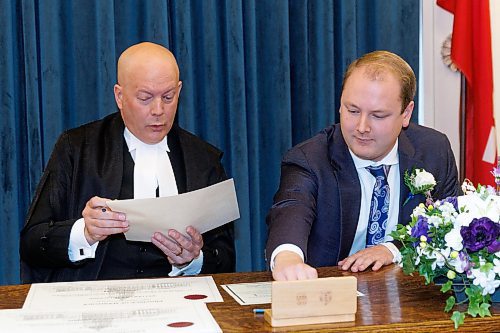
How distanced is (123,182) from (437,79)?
227 centimetres

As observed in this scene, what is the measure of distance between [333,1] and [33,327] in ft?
9.91

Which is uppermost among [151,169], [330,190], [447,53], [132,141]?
[447,53]

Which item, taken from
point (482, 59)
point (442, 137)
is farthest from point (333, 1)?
point (442, 137)

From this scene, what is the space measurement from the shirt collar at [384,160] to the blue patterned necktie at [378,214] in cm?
8

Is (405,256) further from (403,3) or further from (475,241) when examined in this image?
(403,3)

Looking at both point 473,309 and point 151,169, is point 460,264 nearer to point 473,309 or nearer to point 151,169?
point 473,309

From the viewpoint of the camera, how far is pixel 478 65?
14.6 ft

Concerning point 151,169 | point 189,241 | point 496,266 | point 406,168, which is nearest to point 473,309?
point 496,266

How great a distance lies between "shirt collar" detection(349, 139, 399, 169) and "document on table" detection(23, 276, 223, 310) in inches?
33.3

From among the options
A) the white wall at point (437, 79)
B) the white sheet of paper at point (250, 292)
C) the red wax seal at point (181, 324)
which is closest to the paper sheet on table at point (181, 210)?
the white sheet of paper at point (250, 292)

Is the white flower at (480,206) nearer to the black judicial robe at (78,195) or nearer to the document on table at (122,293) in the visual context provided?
the document on table at (122,293)

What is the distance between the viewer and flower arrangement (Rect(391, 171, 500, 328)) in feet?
6.91

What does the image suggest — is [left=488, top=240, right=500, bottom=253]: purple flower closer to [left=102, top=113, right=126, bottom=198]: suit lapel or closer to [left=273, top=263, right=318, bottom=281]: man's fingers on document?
[left=273, top=263, right=318, bottom=281]: man's fingers on document

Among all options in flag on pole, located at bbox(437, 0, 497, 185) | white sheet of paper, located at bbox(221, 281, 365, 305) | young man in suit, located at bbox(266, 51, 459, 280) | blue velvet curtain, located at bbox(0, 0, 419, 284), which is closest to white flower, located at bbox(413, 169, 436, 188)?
young man in suit, located at bbox(266, 51, 459, 280)
